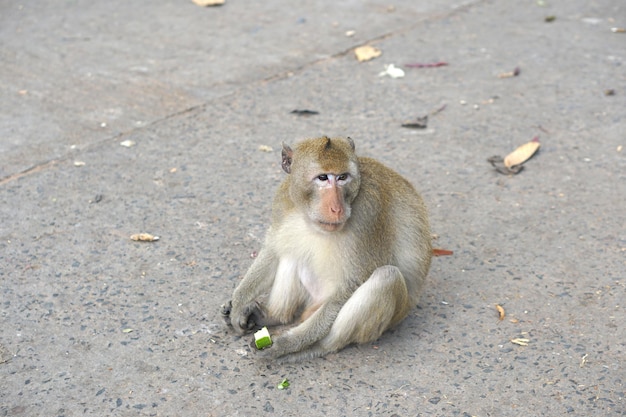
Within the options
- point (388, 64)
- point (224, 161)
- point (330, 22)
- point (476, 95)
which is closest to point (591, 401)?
point (224, 161)

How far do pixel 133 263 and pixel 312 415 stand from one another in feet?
4.83

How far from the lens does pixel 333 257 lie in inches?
145

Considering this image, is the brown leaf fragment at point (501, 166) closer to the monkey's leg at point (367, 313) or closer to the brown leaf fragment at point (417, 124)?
the brown leaf fragment at point (417, 124)

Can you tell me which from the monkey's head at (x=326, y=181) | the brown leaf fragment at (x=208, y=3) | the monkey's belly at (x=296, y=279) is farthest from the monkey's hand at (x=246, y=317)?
the brown leaf fragment at (x=208, y=3)

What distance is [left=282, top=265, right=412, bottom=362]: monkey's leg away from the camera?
3.61 metres

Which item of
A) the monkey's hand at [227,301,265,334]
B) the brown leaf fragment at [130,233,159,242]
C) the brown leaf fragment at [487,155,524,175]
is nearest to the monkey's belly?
the monkey's hand at [227,301,265,334]

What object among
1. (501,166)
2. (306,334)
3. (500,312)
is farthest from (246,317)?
(501,166)

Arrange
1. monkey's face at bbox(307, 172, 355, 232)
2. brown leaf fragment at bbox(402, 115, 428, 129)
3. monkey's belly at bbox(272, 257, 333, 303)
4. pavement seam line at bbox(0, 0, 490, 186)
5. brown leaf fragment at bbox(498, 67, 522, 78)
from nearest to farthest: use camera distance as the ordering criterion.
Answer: monkey's face at bbox(307, 172, 355, 232)
monkey's belly at bbox(272, 257, 333, 303)
pavement seam line at bbox(0, 0, 490, 186)
brown leaf fragment at bbox(402, 115, 428, 129)
brown leaf fragment at bbox(498, 67, 522, 78)

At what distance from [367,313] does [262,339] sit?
1.47ft

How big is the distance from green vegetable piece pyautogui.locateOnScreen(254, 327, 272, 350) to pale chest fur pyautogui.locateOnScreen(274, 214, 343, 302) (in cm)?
31

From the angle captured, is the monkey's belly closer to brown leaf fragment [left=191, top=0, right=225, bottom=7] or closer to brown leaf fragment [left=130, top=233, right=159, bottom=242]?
brown leaf fragment [left=130, top=233, right=159, bottom=242]

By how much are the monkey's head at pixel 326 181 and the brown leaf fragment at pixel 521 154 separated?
87.4 inches

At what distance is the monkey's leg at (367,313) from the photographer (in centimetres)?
361

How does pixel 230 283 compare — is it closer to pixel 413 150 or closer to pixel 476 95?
pixel 413 150
